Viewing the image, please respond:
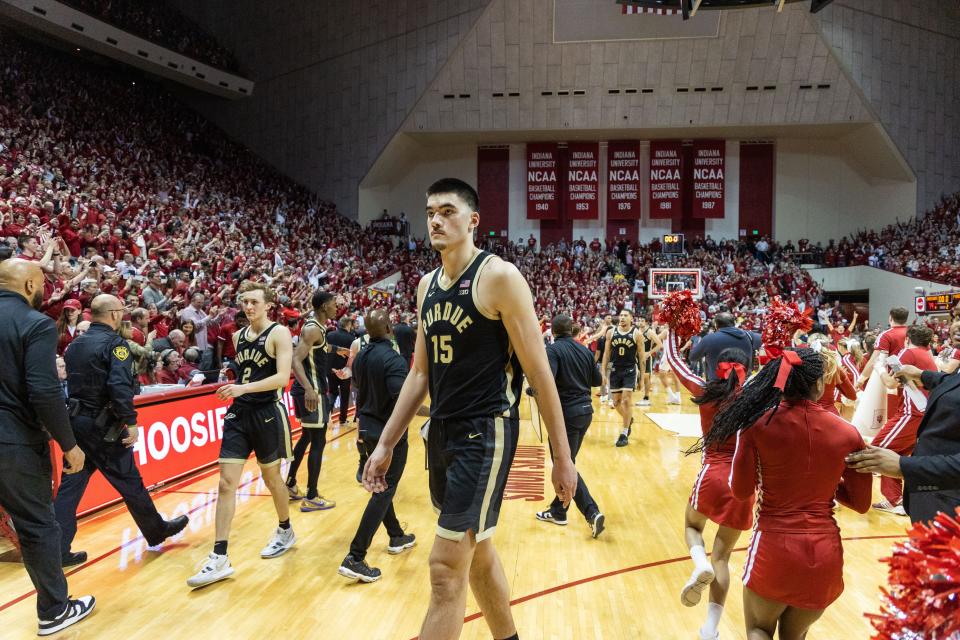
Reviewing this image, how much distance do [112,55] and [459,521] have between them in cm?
2443

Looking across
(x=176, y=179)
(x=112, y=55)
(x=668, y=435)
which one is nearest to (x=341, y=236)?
(x=176, y=179)

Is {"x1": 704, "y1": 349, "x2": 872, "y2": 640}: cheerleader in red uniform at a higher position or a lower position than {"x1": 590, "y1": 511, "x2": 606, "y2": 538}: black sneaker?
higher

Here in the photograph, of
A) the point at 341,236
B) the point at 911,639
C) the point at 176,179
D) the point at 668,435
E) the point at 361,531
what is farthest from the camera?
the point at 341,236

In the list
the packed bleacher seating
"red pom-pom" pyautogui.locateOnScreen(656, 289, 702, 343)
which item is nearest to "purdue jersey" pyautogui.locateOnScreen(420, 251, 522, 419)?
"red pom-pom" pyautogui.locateOnScreen(656, 289, 702, 343)

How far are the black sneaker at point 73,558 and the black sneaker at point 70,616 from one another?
84 centimetres

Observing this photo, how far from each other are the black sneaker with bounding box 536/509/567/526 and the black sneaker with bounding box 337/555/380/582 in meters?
1.94

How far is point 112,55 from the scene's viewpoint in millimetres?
21125

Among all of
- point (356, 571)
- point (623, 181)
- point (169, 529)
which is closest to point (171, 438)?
point (169, 529)

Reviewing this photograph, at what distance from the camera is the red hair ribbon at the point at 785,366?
2398 mm

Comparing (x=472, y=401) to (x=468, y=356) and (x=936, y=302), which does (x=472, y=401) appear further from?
(x=936, y=302)

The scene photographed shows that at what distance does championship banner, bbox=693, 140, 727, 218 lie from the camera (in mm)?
27906

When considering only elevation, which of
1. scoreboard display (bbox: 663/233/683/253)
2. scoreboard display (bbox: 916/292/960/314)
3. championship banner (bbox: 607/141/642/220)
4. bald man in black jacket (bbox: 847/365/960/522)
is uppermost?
championship banner (bbox: 607/141/642/220)

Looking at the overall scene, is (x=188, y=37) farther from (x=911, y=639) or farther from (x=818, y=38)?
(x=911, y=639)

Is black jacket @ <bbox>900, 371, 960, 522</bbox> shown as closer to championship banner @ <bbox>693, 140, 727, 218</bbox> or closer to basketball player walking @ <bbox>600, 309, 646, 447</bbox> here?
basketball player walking @ <bbox>600, 309, 646, 447</bbox>
